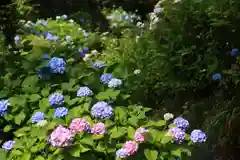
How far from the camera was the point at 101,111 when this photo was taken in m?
2.64

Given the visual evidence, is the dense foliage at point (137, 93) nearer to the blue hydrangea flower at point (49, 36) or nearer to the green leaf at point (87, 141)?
the green leaf at point (87, 141)

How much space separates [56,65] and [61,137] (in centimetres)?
71

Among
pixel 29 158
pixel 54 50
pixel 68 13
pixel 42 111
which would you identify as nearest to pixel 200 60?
pixel 54 50

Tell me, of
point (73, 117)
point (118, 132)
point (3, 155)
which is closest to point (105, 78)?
point (73, 117)

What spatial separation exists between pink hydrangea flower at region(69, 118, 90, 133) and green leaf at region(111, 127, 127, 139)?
14 cm

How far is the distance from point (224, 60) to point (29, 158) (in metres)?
1.78

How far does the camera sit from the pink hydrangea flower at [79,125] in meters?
2.49

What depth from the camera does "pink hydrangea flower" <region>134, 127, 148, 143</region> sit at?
2475mm

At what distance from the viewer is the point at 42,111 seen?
2.79 m

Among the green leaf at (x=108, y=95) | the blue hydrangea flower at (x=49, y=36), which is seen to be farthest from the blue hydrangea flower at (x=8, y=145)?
the blue hydrangea flower at (x=49, y=36)

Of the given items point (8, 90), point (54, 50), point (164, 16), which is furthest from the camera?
point (164, 16)

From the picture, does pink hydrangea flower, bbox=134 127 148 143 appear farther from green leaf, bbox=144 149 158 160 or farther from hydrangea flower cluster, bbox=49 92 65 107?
hydrangea flower cluster, bbox=49 92 65 107

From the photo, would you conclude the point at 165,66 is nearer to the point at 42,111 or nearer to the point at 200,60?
the point at 200,60

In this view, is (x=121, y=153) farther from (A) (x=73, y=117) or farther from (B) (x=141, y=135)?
(A) (x=73, y=117)
